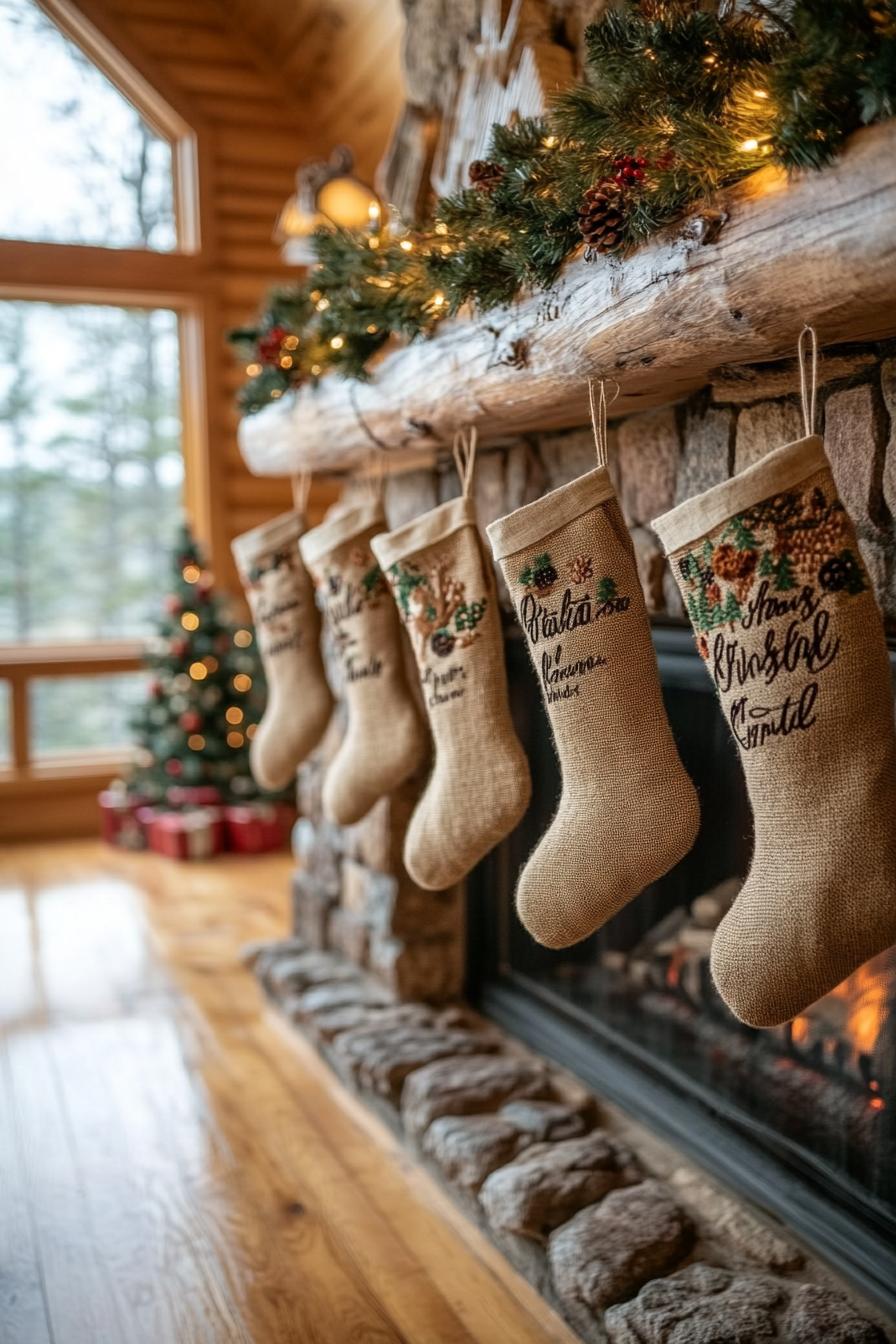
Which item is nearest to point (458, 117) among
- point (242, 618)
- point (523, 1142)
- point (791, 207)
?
point (791, 207)

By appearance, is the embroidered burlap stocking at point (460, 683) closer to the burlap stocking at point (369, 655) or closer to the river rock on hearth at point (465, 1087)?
the burlap stocking at point (369, 655)

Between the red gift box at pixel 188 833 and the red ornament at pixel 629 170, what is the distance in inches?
133

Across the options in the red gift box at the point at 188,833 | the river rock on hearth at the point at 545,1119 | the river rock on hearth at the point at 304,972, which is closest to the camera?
the river rock on hearth at the point at 545,1119

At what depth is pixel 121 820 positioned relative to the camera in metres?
4.69

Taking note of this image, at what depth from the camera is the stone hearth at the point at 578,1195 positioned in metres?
1.64

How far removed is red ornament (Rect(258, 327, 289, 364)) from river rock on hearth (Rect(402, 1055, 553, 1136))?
153 cm

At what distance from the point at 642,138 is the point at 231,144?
3.98m

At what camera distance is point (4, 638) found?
16.0ft

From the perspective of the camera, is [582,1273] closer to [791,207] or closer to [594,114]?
[791,207]

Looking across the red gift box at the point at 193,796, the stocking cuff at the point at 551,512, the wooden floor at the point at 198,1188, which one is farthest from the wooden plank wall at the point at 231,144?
the stocking cuff at the point at 551,512

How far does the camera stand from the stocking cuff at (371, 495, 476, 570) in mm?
1870

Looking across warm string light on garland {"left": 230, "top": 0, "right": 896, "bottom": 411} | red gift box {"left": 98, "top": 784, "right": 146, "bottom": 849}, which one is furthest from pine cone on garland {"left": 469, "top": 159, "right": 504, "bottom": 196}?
red gift box {"left": 98, "top": 784, "right": 146, "bottom": 849}

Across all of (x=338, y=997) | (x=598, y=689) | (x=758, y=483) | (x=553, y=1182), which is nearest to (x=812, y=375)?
(x=758, y=483)

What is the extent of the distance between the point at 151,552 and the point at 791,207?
420cm
